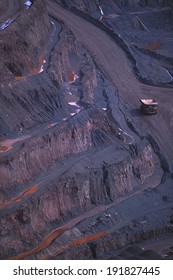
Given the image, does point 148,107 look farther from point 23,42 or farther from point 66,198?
point 66,198

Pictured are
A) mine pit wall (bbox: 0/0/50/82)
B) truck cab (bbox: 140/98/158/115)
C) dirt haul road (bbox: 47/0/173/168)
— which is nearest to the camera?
mine pit wall (bbox: 0/0/50/82)

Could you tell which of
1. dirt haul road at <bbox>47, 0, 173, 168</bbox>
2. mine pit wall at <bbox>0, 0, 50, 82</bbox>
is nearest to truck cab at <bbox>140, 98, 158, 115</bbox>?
dirt haul road at <bbox>47, 0, 173, 168</bbox>

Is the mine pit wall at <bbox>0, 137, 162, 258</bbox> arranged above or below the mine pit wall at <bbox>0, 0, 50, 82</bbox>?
below

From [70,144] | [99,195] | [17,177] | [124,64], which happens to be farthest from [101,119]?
[124,64]

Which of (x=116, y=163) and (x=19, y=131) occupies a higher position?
(x=19, y=131)

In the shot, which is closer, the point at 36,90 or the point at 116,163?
the point at 116,163

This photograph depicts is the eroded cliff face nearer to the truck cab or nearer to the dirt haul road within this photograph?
the dirt haul road

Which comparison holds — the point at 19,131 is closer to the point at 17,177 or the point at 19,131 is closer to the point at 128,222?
the point at 17,177

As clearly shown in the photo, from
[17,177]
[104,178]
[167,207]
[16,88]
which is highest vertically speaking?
[16,88]
